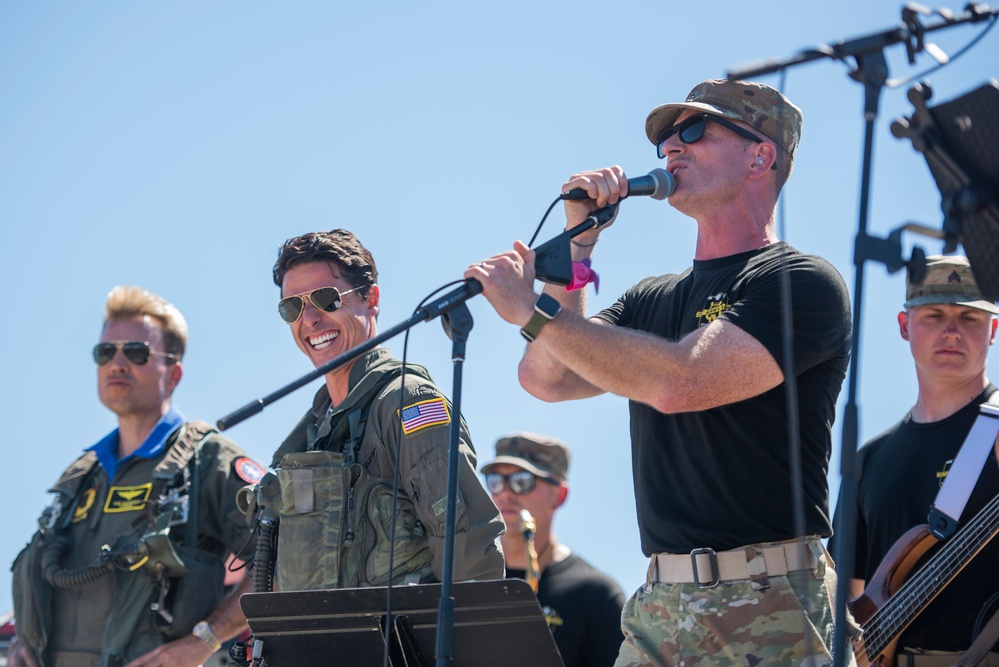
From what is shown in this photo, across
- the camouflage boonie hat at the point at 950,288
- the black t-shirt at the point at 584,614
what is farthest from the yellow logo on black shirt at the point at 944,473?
the black t-shirt at the point at 584,614

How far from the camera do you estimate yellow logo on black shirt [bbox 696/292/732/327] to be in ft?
12.8

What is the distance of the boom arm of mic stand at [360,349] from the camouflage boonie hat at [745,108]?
1.43 m

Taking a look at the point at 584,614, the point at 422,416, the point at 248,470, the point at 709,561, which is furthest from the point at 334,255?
the point at 584,614

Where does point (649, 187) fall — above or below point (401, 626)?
above

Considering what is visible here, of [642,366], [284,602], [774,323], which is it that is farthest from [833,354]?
[284,602]

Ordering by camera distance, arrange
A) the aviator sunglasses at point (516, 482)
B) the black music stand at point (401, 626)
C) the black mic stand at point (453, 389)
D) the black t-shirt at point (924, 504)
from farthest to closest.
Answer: the aviator sunglasses at point (516, 482) → the black t-shirt at point (924, 504) → the black music stand at point (401, 626) → the black mic stand at point (453, 389)

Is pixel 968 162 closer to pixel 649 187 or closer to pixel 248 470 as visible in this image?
pixel 649 187

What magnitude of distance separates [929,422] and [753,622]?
208 centimetres

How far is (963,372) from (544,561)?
2.87 meters

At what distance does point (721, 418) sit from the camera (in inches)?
150

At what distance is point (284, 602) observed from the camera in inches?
147

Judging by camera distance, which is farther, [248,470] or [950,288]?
[248,470]

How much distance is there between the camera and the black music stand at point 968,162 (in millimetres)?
Result: 2803

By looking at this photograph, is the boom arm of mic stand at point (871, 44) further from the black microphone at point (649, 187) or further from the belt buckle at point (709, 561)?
the belt buckle at point (709, 561)
